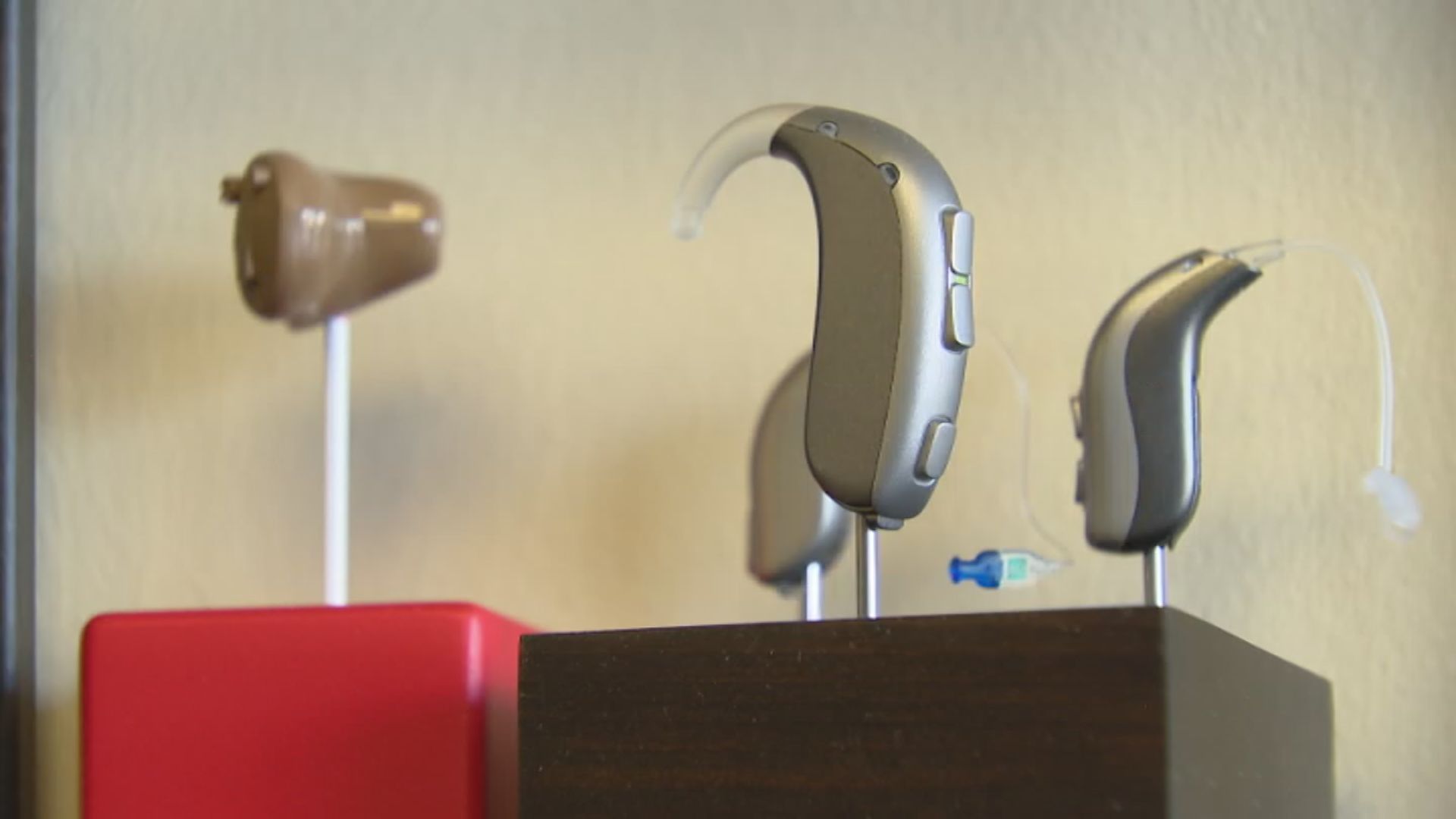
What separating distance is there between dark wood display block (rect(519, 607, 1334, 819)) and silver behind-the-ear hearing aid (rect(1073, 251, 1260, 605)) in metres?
0.13

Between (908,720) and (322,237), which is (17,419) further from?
(908,720)

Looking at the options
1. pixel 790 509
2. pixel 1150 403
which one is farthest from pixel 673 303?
pixel 1150 403

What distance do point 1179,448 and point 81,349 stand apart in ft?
2.62

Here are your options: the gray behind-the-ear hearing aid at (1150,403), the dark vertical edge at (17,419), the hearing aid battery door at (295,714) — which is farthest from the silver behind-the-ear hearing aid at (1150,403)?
the dark vertical edge at (17,419)

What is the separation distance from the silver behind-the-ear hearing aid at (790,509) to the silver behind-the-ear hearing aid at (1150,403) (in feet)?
0.55

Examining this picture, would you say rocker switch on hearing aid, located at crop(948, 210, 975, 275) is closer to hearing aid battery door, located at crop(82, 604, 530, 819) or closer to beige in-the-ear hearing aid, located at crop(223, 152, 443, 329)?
hearing aid battery door, located at crop(82, 604, 530, 819)

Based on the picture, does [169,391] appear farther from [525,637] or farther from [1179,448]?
[1179,448]

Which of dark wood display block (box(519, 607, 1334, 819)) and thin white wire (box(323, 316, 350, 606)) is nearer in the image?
dark wood display block (box(519, 607, 1334, 819))

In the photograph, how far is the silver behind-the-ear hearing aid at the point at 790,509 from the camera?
965 millimetres

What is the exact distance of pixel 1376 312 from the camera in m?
0.95

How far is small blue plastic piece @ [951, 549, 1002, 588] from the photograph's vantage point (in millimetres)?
926

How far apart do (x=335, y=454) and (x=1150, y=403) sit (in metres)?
0.50

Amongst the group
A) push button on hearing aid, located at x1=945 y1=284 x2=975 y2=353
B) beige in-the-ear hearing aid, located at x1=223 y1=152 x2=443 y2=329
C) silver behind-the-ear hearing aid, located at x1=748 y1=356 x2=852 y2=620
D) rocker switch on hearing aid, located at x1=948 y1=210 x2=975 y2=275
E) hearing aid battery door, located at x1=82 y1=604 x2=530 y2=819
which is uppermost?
beige in-the-ear hearing aid, located at x1=223 y1=152 x2=443 y2=329

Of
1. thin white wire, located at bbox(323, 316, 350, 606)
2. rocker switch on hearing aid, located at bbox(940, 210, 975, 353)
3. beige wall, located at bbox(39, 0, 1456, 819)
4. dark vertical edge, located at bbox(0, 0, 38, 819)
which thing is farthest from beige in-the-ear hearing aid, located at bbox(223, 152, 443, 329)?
rocker switch on hearing aid, located at bbox(940, 210, 975, 353)
